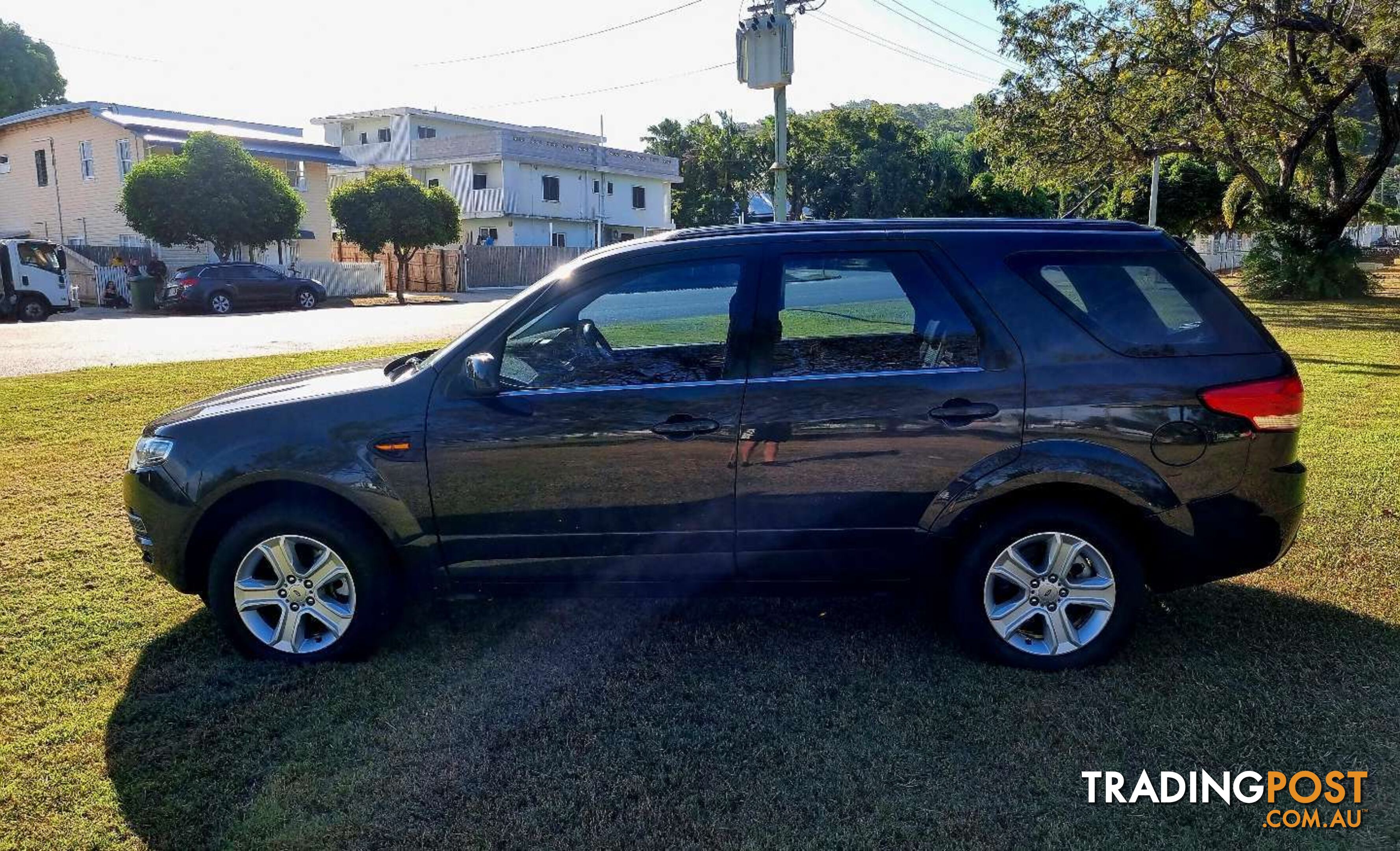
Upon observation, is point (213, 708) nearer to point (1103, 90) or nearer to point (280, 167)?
point (1103, 90)

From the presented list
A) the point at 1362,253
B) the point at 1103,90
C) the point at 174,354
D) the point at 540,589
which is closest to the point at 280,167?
the point at 174,354

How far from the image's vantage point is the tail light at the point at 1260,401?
149 inches

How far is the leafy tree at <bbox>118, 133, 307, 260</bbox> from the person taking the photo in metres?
27.5

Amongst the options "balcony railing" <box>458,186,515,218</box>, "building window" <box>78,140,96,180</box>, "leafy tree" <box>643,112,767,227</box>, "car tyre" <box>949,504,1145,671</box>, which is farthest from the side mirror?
"leafy tree" <box>643,112,767,227</box>

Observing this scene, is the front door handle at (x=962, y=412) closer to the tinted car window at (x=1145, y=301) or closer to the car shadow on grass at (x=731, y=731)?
the tinted car window at (x=1145, y=301)

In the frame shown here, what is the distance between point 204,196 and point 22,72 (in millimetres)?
32213

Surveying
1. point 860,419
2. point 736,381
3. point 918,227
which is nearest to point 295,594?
point 736,381

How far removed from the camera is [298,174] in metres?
37.4

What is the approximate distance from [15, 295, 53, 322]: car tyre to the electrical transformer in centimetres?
1876

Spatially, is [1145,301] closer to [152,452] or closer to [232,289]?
[152,452]

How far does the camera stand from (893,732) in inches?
138

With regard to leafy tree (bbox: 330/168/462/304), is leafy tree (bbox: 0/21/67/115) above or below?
above

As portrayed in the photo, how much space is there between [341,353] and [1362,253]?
83.7 ft

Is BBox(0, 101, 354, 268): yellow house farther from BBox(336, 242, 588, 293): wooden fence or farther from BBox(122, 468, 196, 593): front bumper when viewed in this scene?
BBox(122, 468, 196, 593): front bumper
